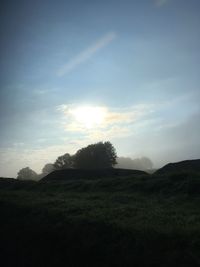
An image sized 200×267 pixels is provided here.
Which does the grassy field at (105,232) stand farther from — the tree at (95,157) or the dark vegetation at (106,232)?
the tree at (95,157)

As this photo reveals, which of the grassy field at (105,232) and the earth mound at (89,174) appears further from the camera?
the earth mound at (89,174)

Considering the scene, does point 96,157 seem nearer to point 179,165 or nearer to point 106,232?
point 179,165

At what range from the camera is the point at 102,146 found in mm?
94688

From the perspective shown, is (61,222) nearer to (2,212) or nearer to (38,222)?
(38,222)

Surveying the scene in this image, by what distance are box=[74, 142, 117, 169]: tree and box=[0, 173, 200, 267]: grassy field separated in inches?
2571

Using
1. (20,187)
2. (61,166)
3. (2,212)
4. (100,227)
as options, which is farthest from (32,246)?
(61,166)

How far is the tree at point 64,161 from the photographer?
10444 centimetres

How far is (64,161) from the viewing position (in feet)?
348

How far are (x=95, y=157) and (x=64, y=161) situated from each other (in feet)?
56.4

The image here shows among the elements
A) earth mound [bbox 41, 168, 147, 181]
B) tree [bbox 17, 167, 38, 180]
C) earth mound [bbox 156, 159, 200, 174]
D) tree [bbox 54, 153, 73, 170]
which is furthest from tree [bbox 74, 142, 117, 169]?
tree [bbox 17, 167, 38, 180]

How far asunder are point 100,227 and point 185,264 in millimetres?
6074

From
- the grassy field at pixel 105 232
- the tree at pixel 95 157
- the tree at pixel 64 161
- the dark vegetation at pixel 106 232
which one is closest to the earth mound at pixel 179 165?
the dark vegetation at pixel 106 232

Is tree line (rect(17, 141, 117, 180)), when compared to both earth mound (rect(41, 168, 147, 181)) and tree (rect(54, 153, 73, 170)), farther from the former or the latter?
earth mound (rect(41, 168, 147, 181))

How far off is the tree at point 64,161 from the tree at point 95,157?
9425mm
